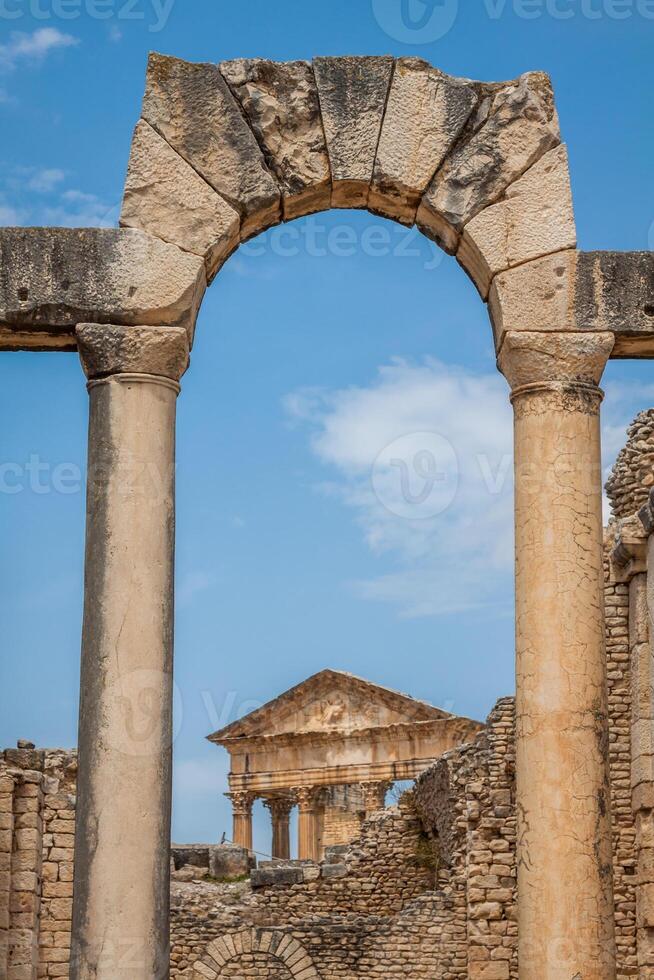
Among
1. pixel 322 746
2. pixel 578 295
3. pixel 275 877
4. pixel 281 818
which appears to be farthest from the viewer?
pixel 281 818

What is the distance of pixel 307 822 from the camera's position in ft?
136

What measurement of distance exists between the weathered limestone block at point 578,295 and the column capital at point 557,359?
78mm

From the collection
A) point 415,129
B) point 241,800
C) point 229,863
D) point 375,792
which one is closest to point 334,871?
point 229,863

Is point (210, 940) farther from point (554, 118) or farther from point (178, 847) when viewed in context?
point (554, 118)

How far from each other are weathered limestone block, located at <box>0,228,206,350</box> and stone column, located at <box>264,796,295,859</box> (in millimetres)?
32025

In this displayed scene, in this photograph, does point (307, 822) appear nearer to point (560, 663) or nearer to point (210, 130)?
point (560, 663)

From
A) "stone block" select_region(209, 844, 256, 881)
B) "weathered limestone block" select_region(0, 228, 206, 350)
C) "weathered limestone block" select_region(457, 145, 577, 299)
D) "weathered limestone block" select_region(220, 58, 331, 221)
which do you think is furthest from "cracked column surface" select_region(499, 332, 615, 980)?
"stone block" select_region(209, 844, 256, 881)

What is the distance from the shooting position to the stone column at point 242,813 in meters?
42.4

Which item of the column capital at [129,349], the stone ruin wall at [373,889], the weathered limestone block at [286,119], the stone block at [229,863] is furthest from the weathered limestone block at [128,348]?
the stone block at [229,863]

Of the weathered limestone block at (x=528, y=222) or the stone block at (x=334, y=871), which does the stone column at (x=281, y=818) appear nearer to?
the stone block at (x=334, y=871)

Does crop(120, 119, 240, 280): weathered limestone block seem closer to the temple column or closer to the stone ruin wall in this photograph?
the stone ruin wall

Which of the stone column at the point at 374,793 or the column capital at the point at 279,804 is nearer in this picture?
the stone column at the point at 374,793

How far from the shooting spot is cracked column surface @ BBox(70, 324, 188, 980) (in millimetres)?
9602

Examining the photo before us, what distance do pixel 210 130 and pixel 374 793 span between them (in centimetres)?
3202
